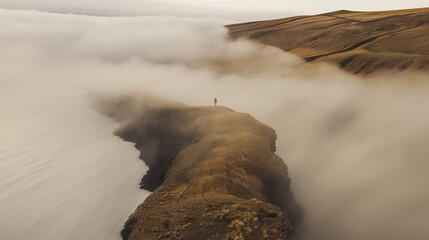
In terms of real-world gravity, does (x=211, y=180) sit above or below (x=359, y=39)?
below

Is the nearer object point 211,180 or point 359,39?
point 211,180

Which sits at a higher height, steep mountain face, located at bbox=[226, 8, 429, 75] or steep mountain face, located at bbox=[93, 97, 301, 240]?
steep mountain face, located at bbox=[226, 8, 429, 75]

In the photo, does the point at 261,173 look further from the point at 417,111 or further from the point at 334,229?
the point at 417,111

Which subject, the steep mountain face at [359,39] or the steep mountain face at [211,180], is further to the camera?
the steep mountain face at [359,39]

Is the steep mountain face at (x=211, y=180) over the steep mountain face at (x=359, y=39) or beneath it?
beneath

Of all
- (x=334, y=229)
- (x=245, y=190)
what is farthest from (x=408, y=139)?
(x=245, y=190)
